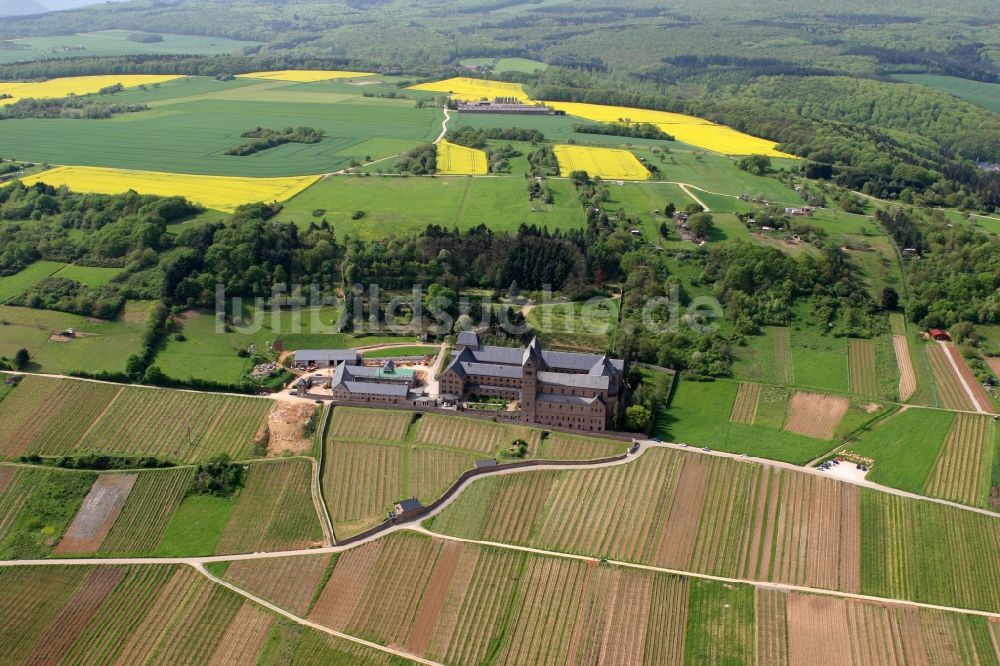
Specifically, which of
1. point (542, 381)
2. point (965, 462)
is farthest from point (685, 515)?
point (965, 462)

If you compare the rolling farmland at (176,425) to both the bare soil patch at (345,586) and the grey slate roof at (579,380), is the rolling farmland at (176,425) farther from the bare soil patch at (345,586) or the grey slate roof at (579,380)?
the grey slate roof at (579,380)

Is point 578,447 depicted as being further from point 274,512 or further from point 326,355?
point 326,355

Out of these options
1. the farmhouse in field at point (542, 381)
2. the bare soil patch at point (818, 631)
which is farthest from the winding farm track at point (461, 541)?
the farmhouse in field at point (542, 381)

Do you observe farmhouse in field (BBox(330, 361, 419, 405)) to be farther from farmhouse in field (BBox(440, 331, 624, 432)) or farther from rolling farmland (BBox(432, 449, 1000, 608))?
rolling farmland (BBox(432, 449, 1000, 608))

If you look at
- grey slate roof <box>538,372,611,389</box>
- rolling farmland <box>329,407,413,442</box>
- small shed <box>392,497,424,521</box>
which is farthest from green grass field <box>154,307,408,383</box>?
small shed <box>392,497,424,521</box>

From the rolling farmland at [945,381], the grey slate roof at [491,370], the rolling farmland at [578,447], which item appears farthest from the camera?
the rolling farmland at [945,381]

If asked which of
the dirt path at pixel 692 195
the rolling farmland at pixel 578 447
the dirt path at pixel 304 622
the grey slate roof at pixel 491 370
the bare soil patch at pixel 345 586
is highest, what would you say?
the grey slate roof at pixel 491 370

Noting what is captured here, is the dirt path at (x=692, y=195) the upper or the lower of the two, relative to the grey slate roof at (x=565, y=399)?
lower
